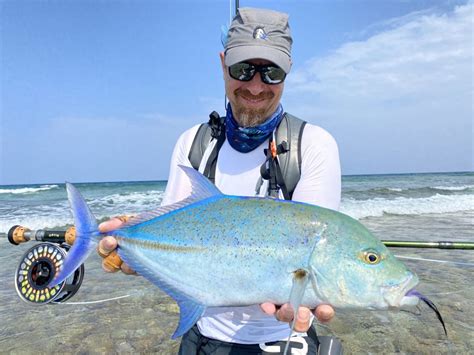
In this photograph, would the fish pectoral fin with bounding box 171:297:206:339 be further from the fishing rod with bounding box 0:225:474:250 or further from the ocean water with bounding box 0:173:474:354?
the ocean water with bounding box 0:173:474:354

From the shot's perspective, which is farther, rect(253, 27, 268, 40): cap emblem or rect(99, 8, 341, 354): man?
rect(253, 27, 268, 40): cap emblem

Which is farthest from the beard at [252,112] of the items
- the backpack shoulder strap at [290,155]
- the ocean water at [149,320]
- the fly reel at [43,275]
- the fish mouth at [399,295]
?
the ocean water at [149,320]

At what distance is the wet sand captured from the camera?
432 centimetres

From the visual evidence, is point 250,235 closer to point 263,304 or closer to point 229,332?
point 263,304

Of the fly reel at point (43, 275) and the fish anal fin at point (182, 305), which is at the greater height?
the fish anal fin at point (182, 305)

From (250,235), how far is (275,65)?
3.62 feet

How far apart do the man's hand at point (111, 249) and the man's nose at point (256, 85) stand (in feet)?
3.68

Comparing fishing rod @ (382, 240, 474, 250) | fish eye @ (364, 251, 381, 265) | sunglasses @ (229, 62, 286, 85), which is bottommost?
fishing rod @ (382, 240, 474, 250)

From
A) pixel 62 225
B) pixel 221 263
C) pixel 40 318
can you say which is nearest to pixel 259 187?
pixel 221 263

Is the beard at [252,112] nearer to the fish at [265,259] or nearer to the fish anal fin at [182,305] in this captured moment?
the fish at [265,259]

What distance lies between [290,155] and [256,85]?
0.51 meters

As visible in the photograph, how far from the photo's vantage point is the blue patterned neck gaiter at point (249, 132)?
7.61 feet

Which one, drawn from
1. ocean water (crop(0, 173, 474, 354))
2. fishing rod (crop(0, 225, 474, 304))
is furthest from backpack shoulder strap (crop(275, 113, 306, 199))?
ocean water (crop(0, 173, 474, 354))

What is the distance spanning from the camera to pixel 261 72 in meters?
2.31
